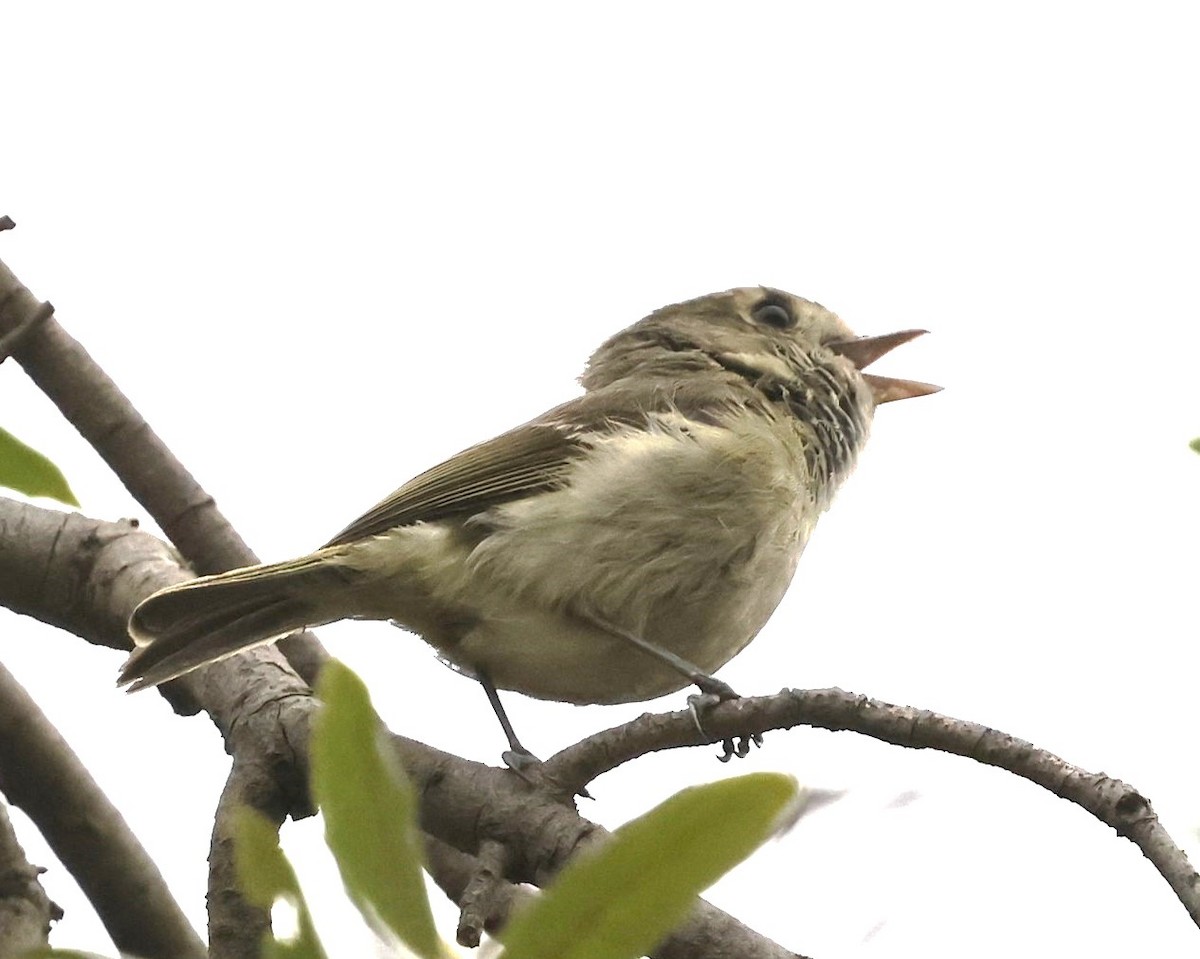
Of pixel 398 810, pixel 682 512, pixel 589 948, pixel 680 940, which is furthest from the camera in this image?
pixel 682 512

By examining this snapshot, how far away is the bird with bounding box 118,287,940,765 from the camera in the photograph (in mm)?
3232

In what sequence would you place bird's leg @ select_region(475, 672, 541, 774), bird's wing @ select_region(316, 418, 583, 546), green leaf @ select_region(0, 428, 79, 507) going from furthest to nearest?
1. bird's wing @ select_region(316, 418, 583, 546)
2. bird's leg @ select_region(475, 672, 541, 774)
3. green leaf @ select_region(0, 428, 79, 507)

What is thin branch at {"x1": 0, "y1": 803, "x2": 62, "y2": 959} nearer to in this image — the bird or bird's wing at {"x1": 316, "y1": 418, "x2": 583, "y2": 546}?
the bird

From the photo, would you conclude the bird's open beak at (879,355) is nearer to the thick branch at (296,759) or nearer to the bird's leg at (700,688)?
the bird's leg at (700,688)

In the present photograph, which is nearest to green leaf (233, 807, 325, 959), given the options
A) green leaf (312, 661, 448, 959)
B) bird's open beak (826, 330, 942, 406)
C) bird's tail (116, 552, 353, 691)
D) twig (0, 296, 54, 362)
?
green leaf (312, 661, 448, 959)

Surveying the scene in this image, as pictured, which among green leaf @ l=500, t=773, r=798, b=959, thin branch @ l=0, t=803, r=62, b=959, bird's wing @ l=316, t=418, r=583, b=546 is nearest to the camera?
green leaf @ l=500, t=773, r=798, b=959

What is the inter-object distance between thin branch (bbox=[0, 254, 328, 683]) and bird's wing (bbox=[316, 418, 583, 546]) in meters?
0.41

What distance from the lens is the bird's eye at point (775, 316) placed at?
4406 mm

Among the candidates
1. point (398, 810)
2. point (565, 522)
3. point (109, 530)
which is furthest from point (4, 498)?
point (398, 810)

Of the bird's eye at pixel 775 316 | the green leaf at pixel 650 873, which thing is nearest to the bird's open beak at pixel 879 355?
the bird's eye at pixel 775 316

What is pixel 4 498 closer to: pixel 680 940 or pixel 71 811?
pixel 71 811

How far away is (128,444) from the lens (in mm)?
3594

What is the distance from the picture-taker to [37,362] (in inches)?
140

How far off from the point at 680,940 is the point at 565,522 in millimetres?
1450
